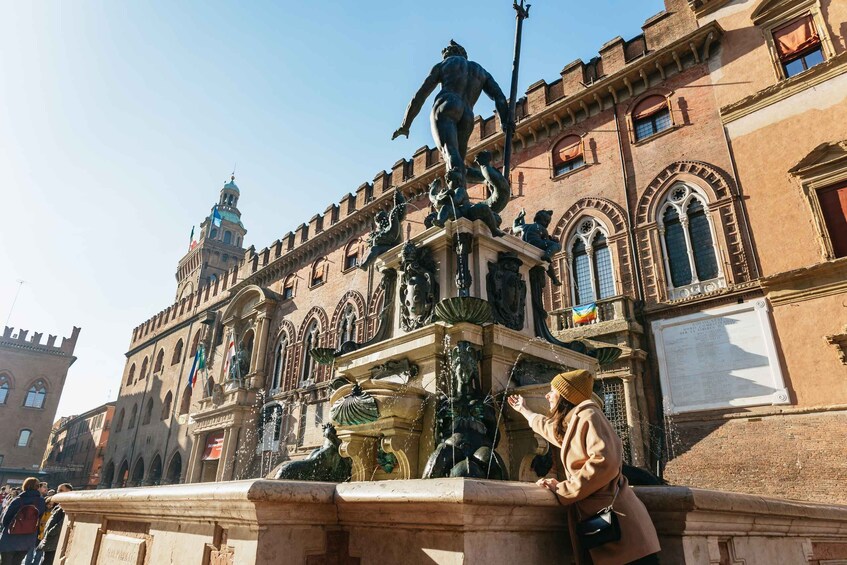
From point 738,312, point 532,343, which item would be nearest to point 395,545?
point 532,343

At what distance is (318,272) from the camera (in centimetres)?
2628

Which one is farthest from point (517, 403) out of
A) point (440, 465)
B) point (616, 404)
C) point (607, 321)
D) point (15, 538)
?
point (607, 321)

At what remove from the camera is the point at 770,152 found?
12.4 meters

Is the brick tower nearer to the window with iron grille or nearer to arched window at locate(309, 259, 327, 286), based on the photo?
arched window at locate(309, 259, 327, 286)

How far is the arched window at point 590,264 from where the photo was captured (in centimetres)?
1460

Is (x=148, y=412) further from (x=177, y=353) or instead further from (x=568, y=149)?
(x=568, y=149)

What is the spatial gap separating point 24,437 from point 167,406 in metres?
17.8

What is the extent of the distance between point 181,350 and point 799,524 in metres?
37.2

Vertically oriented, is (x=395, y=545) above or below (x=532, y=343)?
below

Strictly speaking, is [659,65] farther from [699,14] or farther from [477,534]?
[477,534]

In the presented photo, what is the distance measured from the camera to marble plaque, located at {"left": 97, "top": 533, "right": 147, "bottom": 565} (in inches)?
116

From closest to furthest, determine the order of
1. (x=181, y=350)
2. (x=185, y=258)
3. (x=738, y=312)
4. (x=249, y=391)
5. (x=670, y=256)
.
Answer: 1. (x=738, y=312)
2. (x=670, y=256)
3. (x=249, y=391)
4. (x=181, y=350)
5. (x=185, y=258)

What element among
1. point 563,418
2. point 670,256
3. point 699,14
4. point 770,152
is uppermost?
point 699,14

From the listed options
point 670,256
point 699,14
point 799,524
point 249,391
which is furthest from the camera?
point 249,391
